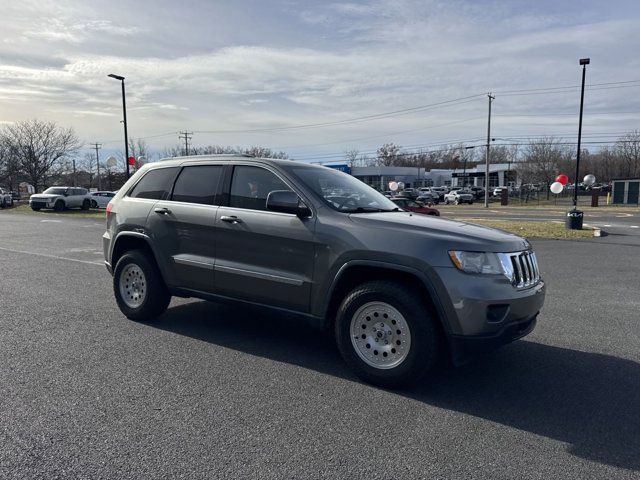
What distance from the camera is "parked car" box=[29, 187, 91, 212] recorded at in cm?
3033

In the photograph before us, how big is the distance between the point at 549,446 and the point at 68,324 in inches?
200

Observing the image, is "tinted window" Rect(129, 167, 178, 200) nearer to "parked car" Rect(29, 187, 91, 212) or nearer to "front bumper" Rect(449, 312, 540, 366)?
"front bumper" Rect(449, 312, 540, 366)

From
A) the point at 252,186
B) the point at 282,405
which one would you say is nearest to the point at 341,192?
the point at 252,186

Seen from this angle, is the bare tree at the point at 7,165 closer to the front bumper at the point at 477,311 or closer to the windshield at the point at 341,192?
the windshield at the point at 341,192

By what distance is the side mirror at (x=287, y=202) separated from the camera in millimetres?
4379

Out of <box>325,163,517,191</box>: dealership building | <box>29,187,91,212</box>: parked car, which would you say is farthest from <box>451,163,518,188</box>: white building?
<box>29,187,91,212</box>: parked car

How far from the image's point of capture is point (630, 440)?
3312mm

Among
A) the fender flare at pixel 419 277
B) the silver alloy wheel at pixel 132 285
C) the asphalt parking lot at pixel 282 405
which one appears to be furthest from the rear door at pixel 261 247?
the silver alloy wheel at pixel 132 285

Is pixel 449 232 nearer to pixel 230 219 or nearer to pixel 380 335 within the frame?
pixel 380 335

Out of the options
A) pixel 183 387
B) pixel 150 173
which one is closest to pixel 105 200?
pixel 150 173

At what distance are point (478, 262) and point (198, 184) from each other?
121 inches

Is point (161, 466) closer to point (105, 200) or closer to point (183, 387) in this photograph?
point (183, 387)

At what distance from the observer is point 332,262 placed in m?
4.30

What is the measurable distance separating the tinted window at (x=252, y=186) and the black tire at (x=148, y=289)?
4.44ft
